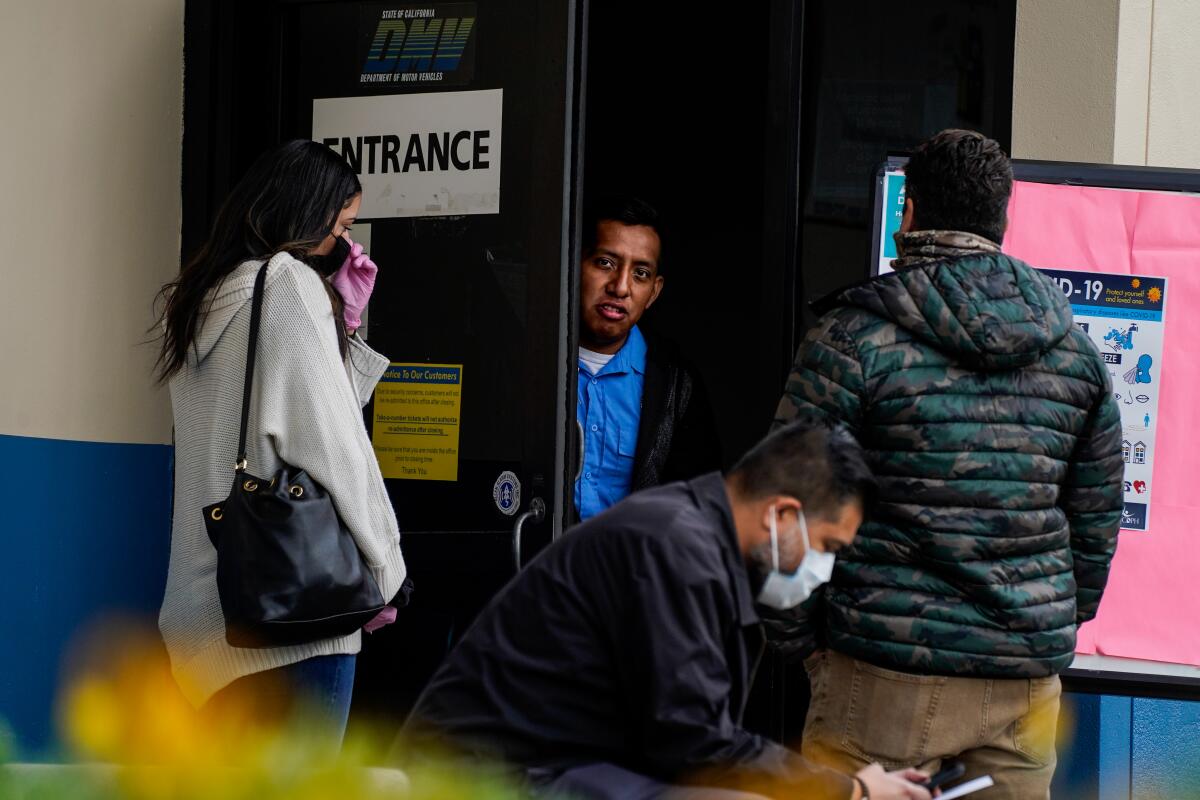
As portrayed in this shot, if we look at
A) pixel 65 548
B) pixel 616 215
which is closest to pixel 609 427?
pixel 616 215

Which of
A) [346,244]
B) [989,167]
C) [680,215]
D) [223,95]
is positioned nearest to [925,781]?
[989,167]

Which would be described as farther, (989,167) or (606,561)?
(989,167)

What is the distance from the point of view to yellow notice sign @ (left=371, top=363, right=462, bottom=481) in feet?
13.1

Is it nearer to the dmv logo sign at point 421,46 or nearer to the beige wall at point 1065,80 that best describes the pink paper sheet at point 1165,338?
the beige wall at point 1065,80

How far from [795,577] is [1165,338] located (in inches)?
63.0

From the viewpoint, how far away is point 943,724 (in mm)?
2729

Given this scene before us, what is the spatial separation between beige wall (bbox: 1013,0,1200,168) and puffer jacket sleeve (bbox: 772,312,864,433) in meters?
1.66

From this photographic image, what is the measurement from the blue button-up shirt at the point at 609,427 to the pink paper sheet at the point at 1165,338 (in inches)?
47.2

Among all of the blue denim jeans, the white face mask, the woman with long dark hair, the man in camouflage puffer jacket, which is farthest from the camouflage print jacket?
the blue denim jeans

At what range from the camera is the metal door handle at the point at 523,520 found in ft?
12.4

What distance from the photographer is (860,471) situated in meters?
2.38

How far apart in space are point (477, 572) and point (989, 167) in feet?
5.81

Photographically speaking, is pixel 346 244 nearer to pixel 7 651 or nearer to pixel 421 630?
pixel 421 630

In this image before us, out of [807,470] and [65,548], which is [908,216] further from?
[65,548]
